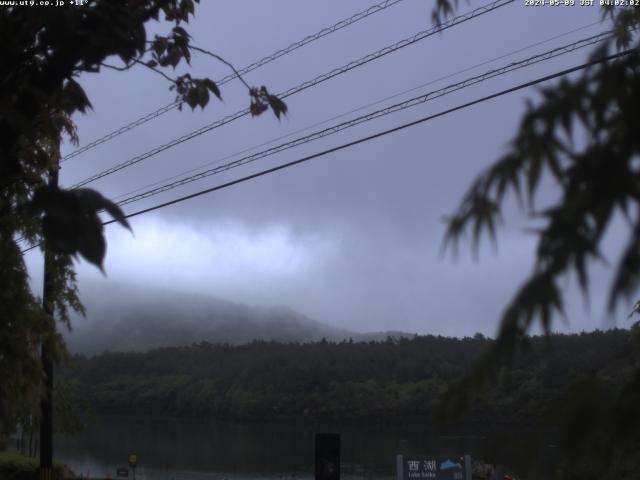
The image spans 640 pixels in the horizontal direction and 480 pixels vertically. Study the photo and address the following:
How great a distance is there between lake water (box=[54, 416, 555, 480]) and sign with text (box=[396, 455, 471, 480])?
3.43 meters

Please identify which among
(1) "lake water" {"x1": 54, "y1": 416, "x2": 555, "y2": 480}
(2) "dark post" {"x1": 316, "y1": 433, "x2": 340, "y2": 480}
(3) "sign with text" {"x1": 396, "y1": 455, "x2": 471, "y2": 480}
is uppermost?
(2) "dark post" {"x1": 316, "y1": 433, "x2": 340, "y2": 480}

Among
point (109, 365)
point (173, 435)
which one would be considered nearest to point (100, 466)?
point (109, 365)

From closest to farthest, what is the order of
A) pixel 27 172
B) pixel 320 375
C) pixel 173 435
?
pixel 27 172
pixel 320 375
pixel 173 435

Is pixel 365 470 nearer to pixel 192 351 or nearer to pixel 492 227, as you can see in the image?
pixel 492 227

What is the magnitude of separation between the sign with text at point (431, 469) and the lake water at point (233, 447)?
11.2 feet

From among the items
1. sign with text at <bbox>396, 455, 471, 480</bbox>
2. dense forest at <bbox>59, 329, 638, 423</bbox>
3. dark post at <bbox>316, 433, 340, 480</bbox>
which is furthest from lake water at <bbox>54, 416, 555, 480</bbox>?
dark post at <bbox>316, 433, 340, 480</bbox>

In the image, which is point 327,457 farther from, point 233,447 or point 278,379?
point 278,379

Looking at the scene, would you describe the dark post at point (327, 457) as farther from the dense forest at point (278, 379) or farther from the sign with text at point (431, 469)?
the dense forest at point (278, 379)

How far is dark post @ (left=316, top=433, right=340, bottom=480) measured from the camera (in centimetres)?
1548

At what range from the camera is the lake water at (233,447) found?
44.4 metres

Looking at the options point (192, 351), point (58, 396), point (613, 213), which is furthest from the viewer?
point (192, 351)

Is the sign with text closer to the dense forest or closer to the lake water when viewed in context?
the lake water

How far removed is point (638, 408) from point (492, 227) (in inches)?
25.8

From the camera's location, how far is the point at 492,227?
2.35m
